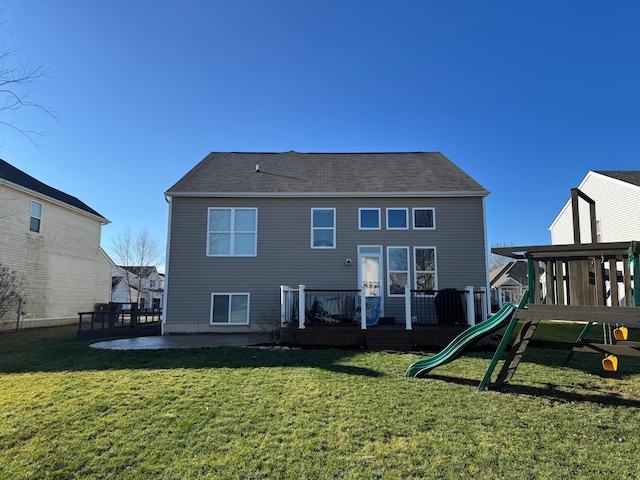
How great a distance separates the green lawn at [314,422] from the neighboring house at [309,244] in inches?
194

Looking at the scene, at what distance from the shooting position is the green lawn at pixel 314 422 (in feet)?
11.6

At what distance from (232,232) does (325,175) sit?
403 centimetres

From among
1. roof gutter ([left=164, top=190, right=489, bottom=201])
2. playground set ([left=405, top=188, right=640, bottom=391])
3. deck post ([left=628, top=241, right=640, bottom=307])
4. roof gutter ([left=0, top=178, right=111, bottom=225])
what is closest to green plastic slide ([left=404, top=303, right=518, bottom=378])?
playground set ([left=405, top=188, right=640, bottom=391])

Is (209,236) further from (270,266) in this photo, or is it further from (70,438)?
(70,438)

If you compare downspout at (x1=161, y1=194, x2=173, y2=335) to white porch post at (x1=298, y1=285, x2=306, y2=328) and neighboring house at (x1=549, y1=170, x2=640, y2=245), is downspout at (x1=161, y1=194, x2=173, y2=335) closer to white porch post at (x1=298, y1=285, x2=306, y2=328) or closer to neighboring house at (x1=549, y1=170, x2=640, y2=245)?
white porch post at (x1=298, y1=285, x2=306, y2=328)

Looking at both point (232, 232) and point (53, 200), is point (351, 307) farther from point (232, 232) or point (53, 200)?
point (53, 200)

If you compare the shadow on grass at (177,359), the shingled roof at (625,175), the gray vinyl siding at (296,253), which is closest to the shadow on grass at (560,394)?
the shadow on grass at (177,359)

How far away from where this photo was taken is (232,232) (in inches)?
495

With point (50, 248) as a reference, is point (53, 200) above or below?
above

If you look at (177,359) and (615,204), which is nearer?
(177,359)

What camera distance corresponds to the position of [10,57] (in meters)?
5.15

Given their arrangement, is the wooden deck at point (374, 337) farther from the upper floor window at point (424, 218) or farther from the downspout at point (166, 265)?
the downspout at point (166, 265)

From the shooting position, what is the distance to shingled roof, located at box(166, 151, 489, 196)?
12602 mm

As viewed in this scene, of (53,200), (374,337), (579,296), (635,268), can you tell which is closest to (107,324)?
(53,200)
